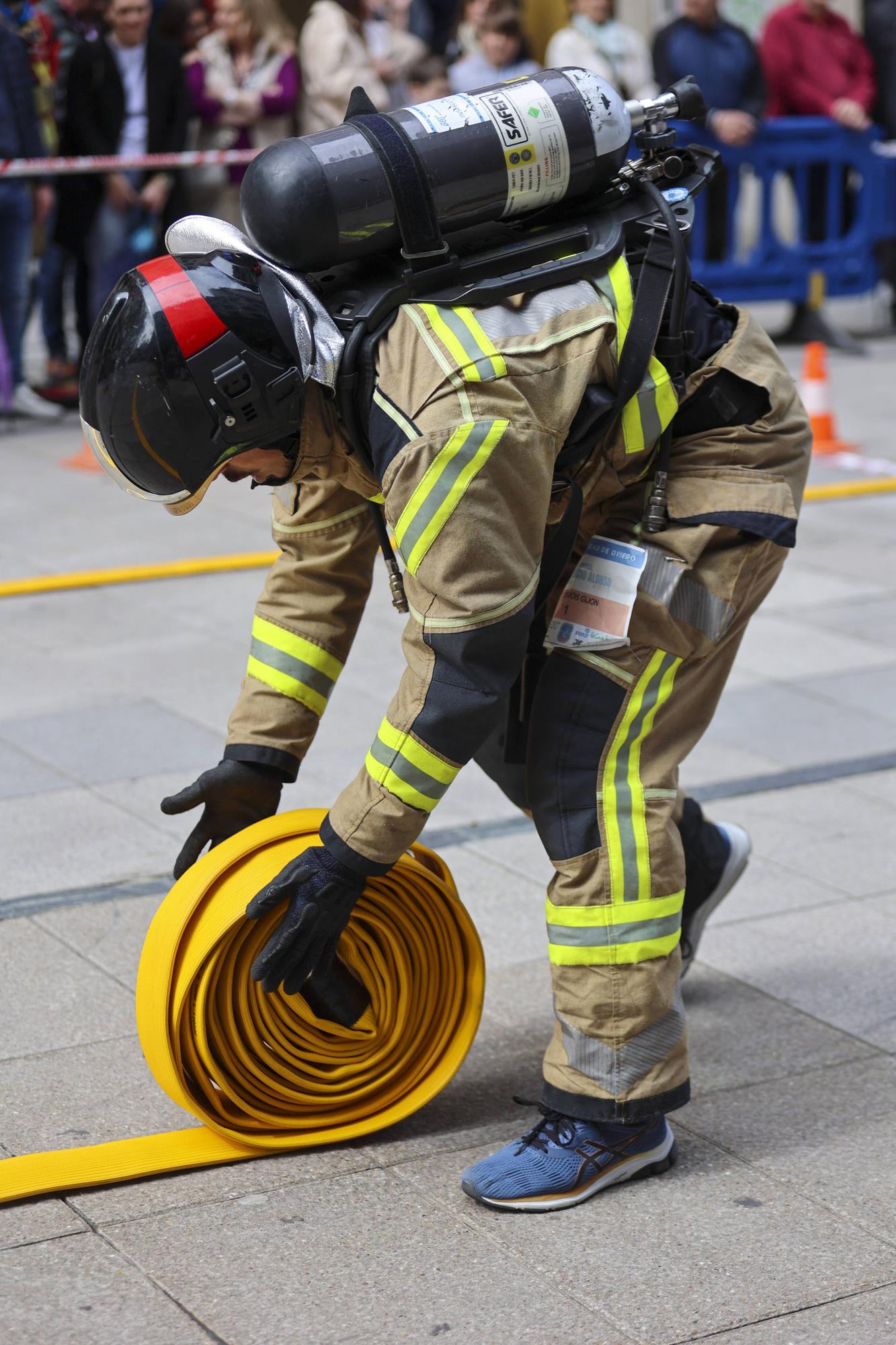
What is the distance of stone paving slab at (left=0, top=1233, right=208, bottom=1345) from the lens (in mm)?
2350

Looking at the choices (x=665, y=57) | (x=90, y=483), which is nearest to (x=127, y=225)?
(x=90, y=483)

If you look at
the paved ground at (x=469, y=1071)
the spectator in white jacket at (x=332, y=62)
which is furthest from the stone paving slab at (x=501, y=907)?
the spectator in white jacket at (x=332, y=62)

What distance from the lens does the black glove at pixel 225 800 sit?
3059mm

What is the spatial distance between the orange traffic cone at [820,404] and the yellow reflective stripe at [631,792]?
5.91 meters

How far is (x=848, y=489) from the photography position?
25.6 ft

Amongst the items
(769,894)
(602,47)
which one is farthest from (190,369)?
(602,47)

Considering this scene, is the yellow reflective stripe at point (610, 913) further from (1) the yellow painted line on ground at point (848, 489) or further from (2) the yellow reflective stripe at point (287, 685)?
(1) the yellow painted line on ground at point (848, 489)

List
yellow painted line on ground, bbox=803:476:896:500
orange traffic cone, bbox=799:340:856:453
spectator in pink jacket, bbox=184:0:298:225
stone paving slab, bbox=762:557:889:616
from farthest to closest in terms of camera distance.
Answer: spectator in pink jacket, bbox=184:0:298:225, orange traffic cone, bbox=799:340:856:453, yellow painted line on ground, bbox=803:476:896:500, stone paving slab, bbox=762:557:889:616

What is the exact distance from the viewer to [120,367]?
248cm

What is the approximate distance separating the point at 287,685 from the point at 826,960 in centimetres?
136

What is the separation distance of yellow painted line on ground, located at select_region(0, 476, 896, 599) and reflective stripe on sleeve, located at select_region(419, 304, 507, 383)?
150 inches

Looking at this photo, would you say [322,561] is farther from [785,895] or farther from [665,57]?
[665,57]

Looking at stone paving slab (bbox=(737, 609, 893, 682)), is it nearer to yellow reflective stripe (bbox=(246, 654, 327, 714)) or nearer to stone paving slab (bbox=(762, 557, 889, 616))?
stone paving slab (bbox=(762, 557, 889, 616))

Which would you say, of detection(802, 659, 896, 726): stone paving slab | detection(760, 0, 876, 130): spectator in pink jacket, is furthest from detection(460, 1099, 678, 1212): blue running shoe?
detection(760, 0, 876, 130): spectator in pink jacket
